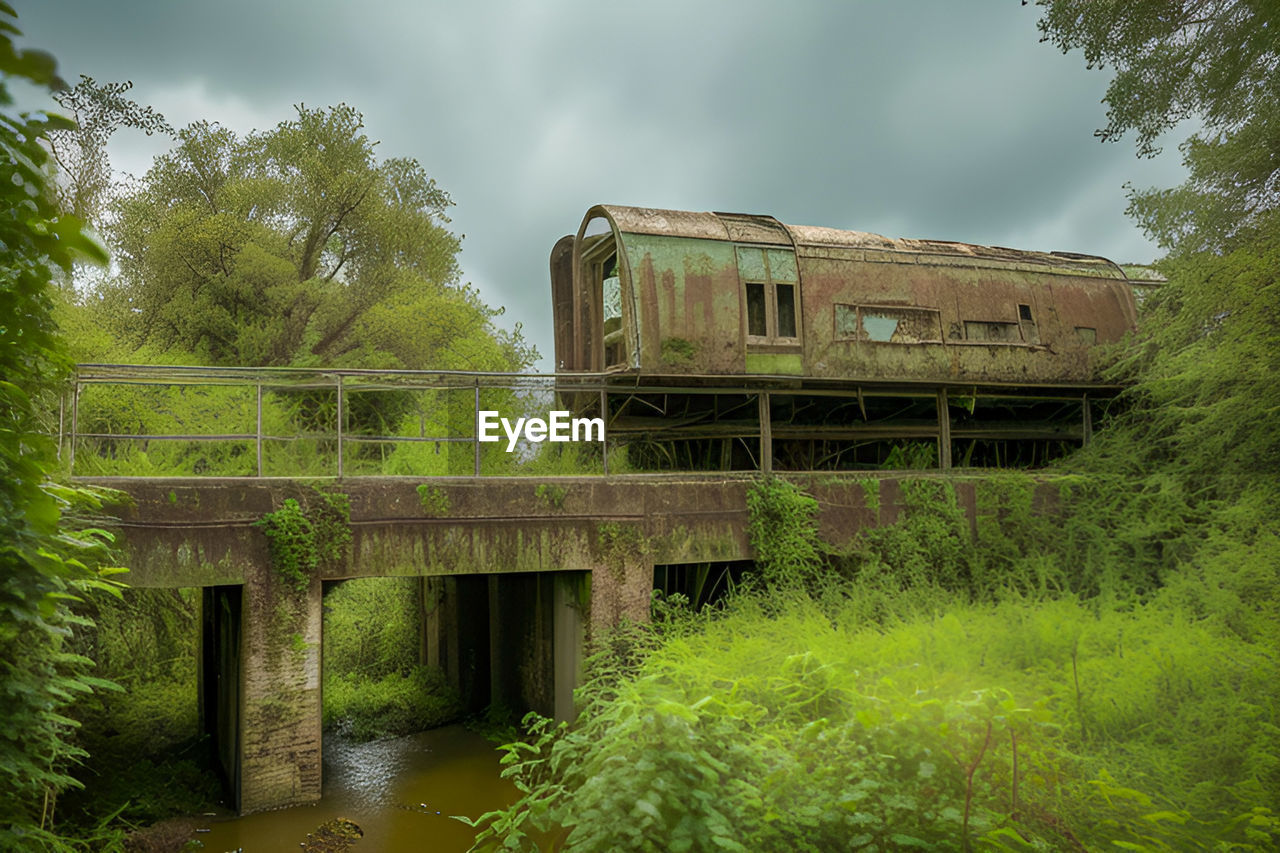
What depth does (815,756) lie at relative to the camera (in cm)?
566

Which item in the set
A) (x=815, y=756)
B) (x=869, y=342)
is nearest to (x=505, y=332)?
(x=869, y=342)

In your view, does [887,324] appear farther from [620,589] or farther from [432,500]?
[432,500]

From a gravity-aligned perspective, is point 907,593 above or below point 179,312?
below

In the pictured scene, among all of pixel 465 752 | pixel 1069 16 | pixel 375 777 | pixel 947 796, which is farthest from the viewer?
pixel 465 752

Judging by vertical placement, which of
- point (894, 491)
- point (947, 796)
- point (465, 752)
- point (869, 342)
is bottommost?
point (465, 752)

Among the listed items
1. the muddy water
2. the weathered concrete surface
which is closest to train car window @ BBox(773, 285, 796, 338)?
the weathered concrete surface

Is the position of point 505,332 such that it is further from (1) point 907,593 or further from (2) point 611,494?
(1) point 907,593

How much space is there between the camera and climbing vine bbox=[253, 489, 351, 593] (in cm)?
905

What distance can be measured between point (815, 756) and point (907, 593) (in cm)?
552

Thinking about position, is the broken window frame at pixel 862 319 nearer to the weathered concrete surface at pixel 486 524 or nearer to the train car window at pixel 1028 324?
the train car window at pixel 1028 324

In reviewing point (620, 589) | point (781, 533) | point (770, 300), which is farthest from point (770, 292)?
point (620, 589)

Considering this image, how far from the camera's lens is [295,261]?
21.3 metres

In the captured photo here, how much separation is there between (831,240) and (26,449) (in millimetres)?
11686

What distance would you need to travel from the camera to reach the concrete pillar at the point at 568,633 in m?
10.4
